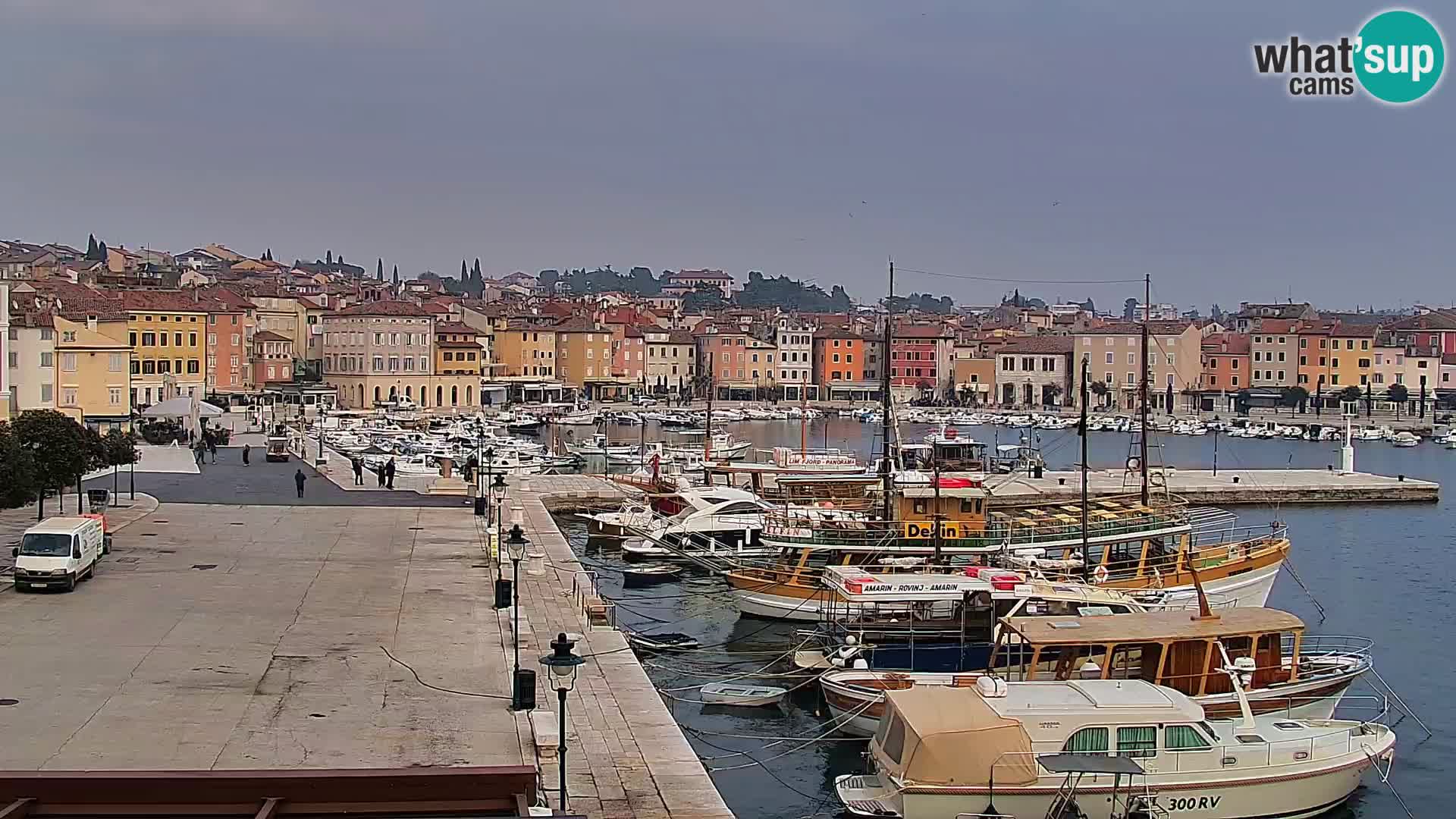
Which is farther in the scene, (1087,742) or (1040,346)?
(1040,346)

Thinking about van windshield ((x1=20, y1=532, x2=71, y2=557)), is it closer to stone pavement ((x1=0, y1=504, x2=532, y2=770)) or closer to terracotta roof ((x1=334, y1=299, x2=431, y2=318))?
stone pavement ((x1=0, y1=504, x2=532, y2=770))

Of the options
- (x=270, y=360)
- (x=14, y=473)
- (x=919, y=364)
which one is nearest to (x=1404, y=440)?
(x=919, y=364)

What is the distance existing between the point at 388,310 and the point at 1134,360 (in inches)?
1935

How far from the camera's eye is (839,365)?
12012cm

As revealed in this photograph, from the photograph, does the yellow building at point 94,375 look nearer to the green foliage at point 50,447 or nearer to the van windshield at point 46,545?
the green foliage at point 50,447

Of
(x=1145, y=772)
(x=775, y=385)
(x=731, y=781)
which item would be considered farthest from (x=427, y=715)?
(x=775, y=385)

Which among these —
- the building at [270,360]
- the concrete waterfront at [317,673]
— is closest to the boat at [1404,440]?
the building at [270,360]

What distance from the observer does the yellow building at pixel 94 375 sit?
160ft

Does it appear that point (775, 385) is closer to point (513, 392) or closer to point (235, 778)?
point (513, 392)

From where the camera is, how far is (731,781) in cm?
1678

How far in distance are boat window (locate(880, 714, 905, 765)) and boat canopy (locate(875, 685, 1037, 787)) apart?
0.01m

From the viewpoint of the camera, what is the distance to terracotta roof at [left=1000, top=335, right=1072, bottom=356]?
11500cm

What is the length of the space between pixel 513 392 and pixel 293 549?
8141 cm

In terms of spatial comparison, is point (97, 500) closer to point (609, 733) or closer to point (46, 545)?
point (46, 545)
